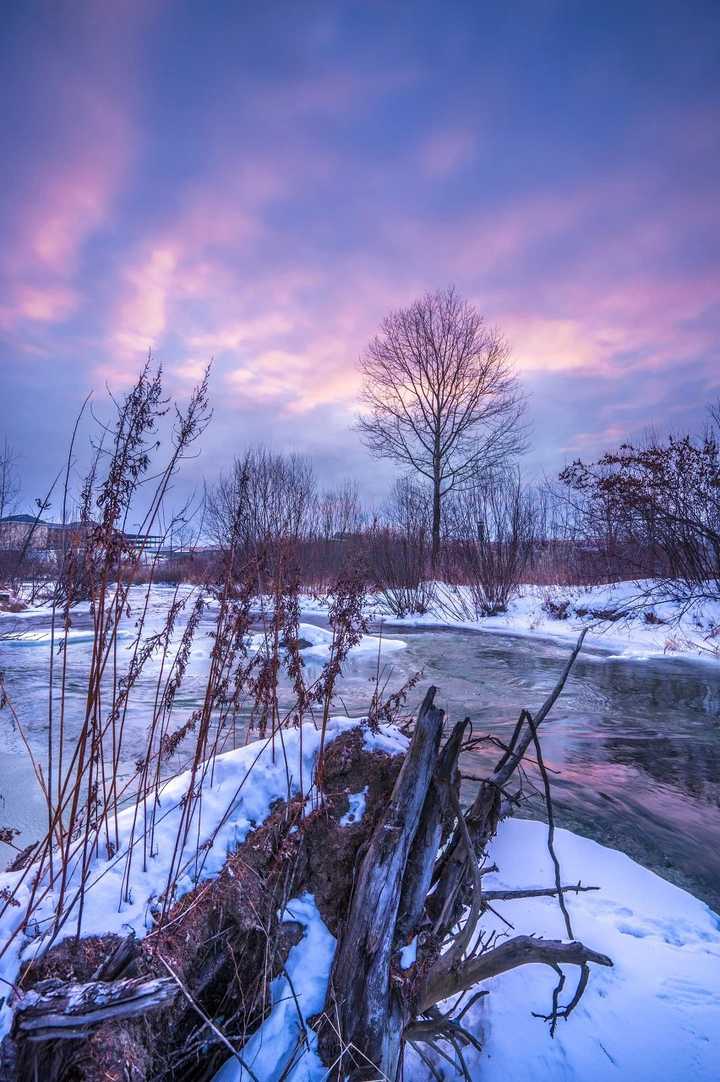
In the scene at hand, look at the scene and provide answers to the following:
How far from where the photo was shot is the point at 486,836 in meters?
1.95

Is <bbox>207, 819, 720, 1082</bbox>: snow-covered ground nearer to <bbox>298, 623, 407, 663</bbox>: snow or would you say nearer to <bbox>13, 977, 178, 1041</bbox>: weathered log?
<bbox>13, 977, 178, 1041</bbox>: weathered log

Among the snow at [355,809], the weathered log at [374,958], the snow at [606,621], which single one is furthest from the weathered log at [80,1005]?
the snow at [606,621]

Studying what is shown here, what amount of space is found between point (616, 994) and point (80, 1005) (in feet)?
6.04

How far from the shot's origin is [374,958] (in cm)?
150

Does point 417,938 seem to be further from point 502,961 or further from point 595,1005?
point 595,1005

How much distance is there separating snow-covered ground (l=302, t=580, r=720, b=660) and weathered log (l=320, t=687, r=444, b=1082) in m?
5.64

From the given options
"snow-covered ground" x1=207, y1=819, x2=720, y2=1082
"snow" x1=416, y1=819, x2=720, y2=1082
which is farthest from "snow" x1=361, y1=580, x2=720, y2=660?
"snow-covered ground" x1=207, y1=819, x2=720, y2=1082

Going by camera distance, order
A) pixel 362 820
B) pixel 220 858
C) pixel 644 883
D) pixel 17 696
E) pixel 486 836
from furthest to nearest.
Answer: pixel 17 696
pixel 644 883
pixel 486 836
pixel 362 820
pixel 220 858

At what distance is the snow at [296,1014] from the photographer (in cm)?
134

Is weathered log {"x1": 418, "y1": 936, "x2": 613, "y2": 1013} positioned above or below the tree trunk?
below

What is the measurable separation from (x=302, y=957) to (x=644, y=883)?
79.2 inches

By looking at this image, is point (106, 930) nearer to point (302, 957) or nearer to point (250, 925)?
point (250, 925)

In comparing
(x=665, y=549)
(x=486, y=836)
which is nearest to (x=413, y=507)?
(x=665, y=549)

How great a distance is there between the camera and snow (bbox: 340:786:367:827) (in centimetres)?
183
